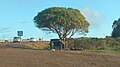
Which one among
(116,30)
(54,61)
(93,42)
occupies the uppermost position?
(116,30)

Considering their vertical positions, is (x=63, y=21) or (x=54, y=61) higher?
(x=63, y=21)

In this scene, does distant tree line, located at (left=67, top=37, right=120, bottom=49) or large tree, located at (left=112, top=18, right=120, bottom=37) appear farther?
large tree, located at (left=112, top=18, right=120, bottom=37)

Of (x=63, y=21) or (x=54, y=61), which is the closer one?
(x=54, y=61)

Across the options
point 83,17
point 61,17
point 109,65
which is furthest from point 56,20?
point 109,65

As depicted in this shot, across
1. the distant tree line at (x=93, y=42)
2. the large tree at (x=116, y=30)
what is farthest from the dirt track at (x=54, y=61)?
the large tree at (x=116, y=30)

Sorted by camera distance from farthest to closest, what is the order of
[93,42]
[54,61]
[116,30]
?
1. [116,30]
2. [93,42]
3. [54,61]

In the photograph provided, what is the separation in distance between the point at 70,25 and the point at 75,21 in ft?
3.76

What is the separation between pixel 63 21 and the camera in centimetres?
7238

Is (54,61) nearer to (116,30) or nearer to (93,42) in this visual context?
(93,42)

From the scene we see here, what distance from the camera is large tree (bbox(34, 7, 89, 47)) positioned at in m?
72.5

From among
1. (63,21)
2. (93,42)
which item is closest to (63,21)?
(63,21)

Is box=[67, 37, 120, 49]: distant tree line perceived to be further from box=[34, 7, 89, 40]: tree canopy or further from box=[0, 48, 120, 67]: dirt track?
box=[0, 48, 120, 67]: dirt track

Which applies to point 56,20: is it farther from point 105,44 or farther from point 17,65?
point 17,65

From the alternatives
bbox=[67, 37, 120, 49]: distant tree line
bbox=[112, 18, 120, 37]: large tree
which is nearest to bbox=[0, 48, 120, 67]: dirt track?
bbox=[67, 37, 120, 49]: distant tree line
